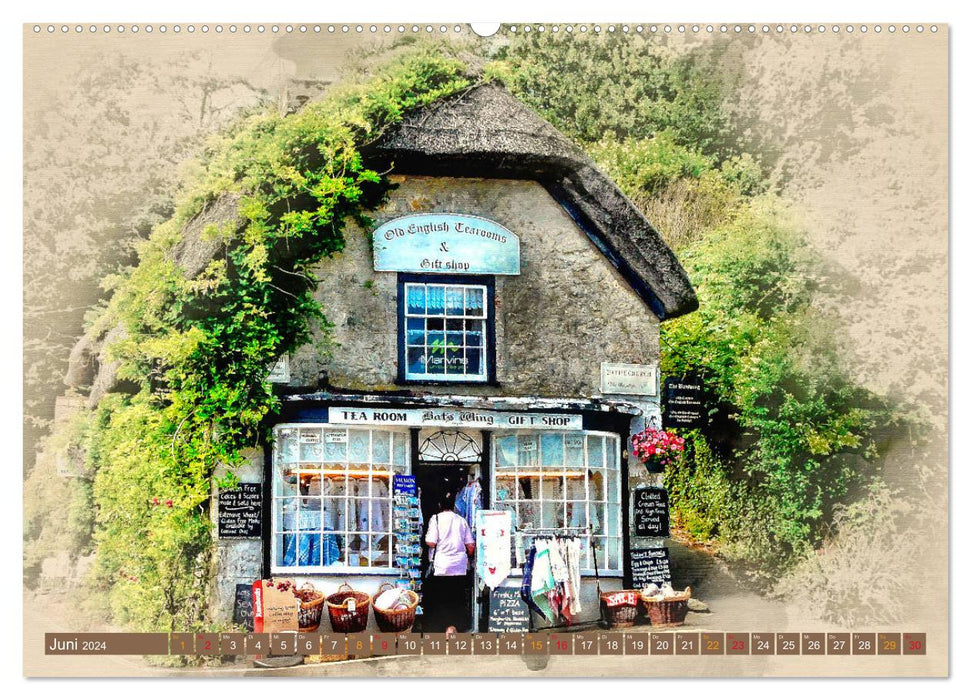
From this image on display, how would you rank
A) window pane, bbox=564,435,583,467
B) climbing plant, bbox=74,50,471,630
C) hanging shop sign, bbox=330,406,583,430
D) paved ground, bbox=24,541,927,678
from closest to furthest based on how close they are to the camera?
paved ground, bbox=24,541,927,678, climbing plant, bbox=74,50,471,630, hanging shop sign, bbox=330,406,583,430, window pane, bbox=564,435,583,467

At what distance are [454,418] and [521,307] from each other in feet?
4.19

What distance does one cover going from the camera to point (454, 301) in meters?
11.7

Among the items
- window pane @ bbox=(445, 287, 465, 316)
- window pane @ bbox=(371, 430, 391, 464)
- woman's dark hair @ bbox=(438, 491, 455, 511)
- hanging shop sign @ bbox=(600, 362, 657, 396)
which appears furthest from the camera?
hanging shop sign @ bbox=(600, 362, 657, 396)

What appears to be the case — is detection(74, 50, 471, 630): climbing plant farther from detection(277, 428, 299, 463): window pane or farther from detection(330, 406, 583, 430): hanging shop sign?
detection(330, 406, 583, 430): hanging shop sign

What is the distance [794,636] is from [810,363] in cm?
238

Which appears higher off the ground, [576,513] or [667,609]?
[576,513]

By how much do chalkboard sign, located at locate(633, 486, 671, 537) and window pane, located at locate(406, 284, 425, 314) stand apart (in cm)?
268

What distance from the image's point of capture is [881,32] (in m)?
9.87

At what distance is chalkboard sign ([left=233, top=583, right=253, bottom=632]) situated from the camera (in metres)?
10.6

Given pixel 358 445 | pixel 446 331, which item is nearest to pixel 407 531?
pixel 358 445

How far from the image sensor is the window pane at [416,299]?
1163cm

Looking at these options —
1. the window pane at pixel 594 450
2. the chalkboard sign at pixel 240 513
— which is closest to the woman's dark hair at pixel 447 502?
the window pane at pixel 594 450

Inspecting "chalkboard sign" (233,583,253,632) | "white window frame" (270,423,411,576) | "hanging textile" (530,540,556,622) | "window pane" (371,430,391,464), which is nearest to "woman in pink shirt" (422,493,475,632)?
"white window frame" (270,423,411,576)

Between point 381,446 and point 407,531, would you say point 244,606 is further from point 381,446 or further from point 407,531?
point 381,446
